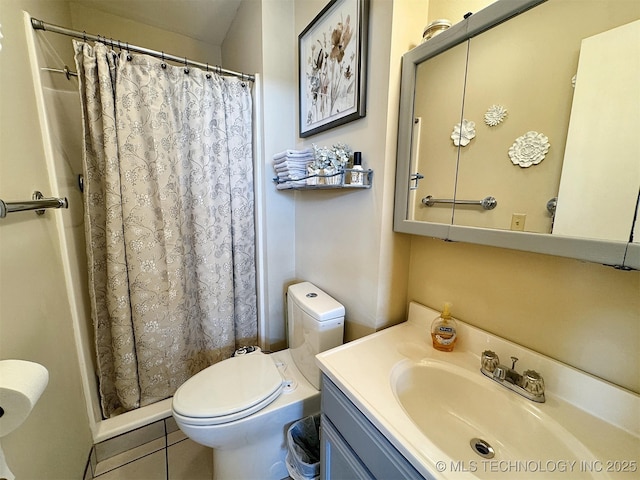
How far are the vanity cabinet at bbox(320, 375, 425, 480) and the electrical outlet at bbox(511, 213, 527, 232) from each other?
0.66 metres

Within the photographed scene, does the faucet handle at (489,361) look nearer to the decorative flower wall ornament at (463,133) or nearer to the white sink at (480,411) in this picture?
the white sink at (480,411)

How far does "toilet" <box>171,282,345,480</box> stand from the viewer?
3.23 ft

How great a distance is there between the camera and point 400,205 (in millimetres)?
975

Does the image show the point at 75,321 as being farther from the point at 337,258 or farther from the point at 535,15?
the point at 535,15

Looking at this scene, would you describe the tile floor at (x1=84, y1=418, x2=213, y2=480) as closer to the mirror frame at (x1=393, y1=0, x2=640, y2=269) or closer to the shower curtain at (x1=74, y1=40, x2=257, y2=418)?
the shower curtain at (x1=74, y1=40, x2=257, y2=418)

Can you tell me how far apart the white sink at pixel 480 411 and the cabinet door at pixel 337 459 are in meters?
0.20

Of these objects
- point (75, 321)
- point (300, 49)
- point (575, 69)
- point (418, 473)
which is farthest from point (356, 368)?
point (300, 49)

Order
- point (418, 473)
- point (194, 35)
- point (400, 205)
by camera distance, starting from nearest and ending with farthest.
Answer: point (418, 473) → point (400, 205) → point (194, 35)

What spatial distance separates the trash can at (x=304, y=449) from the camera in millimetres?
1012

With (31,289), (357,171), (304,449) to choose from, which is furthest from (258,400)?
(357,171)

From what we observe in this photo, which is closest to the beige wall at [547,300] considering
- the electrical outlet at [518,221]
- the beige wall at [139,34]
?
the electrical outlet at [518,221]

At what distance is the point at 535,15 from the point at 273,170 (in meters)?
1.25

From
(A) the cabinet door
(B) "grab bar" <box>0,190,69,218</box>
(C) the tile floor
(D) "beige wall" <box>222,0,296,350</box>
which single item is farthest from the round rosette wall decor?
(C) the tile floor

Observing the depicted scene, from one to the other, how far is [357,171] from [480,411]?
90cm
